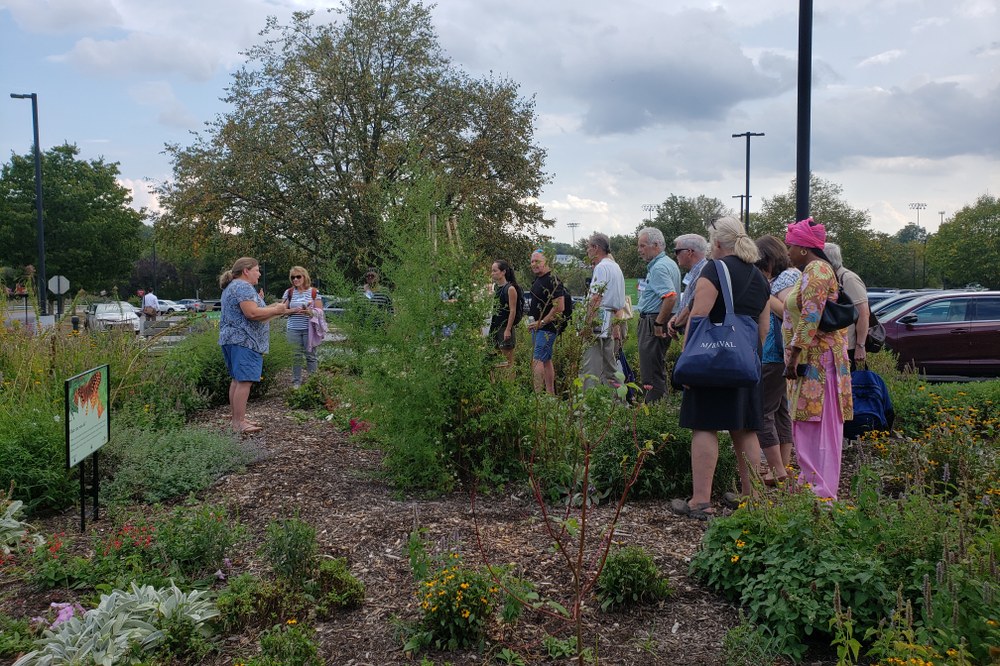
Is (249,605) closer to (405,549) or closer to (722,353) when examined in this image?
(405,549)

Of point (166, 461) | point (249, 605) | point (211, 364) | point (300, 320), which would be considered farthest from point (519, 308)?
point (249, 605)

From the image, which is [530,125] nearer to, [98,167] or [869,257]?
[98,167]

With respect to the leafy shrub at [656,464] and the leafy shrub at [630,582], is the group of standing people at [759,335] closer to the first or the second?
the leafy shrub at [656,464]

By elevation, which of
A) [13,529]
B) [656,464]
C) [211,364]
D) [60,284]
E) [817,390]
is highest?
[60,284]

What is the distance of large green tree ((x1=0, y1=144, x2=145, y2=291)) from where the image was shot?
35.5 metres

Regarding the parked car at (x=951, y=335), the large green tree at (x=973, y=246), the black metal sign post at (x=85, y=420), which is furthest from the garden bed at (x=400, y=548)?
the large green tree at (x=973, y=246)

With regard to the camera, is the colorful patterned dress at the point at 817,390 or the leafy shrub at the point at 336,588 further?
the colorful patterned dress at the point at 817,390

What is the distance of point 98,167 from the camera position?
41094 millimetres

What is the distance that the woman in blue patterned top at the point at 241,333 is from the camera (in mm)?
6797

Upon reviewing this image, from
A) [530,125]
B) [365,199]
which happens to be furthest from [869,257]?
[365,199]

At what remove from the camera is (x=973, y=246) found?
51750mm

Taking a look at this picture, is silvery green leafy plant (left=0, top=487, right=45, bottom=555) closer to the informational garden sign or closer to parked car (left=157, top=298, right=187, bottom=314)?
the informational garden sign

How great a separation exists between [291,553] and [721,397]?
243cm

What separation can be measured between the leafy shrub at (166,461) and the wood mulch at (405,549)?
5.8 inches
